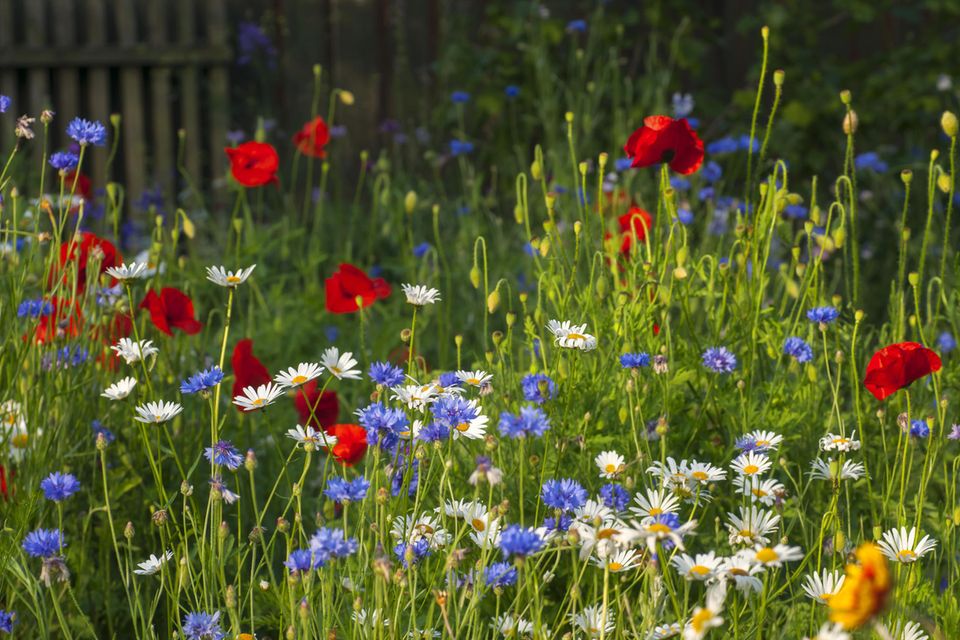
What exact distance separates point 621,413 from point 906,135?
3.68m

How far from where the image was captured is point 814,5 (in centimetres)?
555

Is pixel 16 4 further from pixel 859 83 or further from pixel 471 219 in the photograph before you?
pixel 859 83

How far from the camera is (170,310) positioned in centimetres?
223

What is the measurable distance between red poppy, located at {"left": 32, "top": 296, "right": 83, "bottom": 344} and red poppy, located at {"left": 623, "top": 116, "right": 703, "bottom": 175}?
0.95 m

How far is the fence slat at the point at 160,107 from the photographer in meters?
5.41

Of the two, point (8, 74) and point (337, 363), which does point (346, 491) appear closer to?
point (337, 363)

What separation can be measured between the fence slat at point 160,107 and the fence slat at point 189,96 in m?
0.07

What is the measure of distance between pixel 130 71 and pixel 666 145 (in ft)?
12.9

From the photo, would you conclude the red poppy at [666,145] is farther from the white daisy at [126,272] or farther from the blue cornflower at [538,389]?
the white daisy at [126,272]

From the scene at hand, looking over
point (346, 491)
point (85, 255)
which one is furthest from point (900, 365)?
point (85, 255)

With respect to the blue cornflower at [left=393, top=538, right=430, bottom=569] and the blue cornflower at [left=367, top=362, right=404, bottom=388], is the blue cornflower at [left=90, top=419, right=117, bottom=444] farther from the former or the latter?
the blue cornflower at [left=393, top=538, right=430, bottom=569]

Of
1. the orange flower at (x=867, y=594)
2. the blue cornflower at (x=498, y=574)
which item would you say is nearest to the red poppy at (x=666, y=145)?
the blue cornflower at (x=498, y=574)

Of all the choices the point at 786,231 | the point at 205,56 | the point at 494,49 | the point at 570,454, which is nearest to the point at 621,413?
the point at 570,454

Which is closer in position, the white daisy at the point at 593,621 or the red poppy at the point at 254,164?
the white daisy at the point at 593,621
